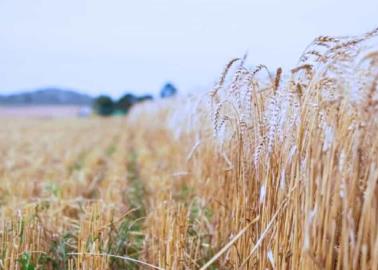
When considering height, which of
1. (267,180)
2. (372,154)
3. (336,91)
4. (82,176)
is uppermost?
(336,91)

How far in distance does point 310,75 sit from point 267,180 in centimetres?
46

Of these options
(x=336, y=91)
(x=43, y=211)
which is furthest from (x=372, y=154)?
(x=43, y=211)

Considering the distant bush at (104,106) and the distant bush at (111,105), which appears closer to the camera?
the distant bush at (111,105)

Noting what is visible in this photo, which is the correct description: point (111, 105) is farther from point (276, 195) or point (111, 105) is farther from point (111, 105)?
point (276, 195)

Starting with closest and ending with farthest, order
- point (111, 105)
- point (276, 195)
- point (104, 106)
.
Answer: point (276, 195), point (104, 106), point (111, 105)

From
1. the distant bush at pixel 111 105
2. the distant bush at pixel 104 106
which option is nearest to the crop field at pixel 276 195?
the distant bush at pixel 111 105

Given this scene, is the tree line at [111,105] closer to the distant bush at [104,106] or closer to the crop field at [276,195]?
the distant bush at [104,106]

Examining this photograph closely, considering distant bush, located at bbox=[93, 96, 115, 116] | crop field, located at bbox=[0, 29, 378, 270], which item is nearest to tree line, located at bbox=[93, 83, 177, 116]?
Answer: distant bush, located at bbox=[93, 96, 115, 116]

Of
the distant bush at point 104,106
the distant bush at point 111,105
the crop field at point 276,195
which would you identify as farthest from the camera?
the distant bush at point 104,106

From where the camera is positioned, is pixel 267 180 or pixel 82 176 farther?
pixel 82 176

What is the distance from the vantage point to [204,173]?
413 cm

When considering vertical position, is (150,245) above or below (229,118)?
below

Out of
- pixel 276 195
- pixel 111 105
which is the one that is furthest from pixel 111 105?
pixel 276 195

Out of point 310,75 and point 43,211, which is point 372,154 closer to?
point 310,75
